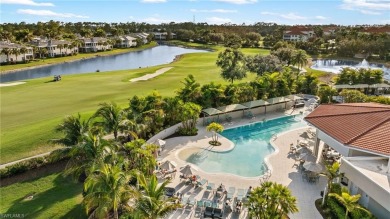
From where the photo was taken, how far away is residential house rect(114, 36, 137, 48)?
13214 cm

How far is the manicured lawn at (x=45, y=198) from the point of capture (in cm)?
1833

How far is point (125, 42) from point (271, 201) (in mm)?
130083

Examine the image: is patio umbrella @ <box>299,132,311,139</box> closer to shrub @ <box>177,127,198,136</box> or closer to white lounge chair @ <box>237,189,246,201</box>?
shrub @ <box>177,127,198,136</box>

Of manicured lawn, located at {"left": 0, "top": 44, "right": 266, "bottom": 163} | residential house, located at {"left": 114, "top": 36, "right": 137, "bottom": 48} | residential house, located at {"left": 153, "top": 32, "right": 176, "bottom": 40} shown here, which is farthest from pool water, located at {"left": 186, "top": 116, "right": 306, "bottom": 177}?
residential house, located at {"left": 153, "top": 32, "right": 176, "bottom": 40}

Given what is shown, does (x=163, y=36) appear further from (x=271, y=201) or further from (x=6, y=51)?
(x=271, y=201)

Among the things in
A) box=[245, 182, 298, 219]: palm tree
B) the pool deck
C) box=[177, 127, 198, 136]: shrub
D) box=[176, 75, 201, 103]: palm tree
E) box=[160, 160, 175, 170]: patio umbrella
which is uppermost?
box=[176, 75, 201, 103]: palm tree

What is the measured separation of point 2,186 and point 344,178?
24.1 metres

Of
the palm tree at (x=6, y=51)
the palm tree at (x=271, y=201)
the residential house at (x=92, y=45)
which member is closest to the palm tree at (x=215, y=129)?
the palm tree at (x=271, y=201)

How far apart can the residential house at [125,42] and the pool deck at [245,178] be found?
111m

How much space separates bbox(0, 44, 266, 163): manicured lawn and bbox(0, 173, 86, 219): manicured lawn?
3.16 m

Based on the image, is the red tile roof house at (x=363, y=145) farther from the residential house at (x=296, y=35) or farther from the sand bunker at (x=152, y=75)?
the residential house at (x=296, y=35)

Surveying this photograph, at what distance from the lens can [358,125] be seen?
21.9 metres

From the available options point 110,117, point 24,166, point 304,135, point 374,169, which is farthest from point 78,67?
point 374,169

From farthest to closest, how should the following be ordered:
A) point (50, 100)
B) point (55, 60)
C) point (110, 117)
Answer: point (55, 60) → point (50, 100) → point (110, 117)
